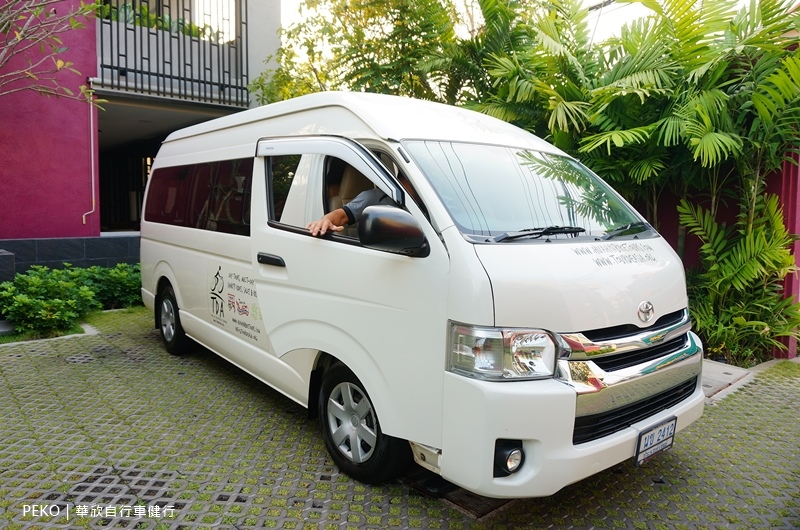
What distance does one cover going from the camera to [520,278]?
2.66 meters

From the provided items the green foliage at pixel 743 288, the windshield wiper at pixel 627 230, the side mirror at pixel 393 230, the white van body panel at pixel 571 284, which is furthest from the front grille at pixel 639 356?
the green foliage at pixel 743 288

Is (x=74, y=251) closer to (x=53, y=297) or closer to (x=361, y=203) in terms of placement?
(x=53, y=297)

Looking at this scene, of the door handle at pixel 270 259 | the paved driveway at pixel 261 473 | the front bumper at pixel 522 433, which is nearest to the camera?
the front bumper at pixel 522 433

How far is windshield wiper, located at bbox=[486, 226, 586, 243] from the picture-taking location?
290 cm

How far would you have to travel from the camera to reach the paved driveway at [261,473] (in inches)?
123

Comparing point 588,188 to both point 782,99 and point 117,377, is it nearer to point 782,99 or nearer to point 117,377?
point 782,99

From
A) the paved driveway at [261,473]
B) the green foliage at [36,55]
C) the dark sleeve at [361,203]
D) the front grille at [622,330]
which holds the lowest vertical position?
the paved driveway at [261,473]

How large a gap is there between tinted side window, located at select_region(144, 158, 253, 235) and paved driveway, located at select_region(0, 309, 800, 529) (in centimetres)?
147

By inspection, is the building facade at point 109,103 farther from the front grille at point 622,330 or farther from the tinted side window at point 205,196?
the front grille at point 622,330

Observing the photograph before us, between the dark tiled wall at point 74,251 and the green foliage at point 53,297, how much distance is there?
259 mm

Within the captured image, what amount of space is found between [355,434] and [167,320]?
3.54 meters

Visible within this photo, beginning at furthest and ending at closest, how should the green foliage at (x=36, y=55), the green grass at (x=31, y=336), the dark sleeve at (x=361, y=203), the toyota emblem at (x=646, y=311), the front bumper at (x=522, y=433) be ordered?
the green foliage at (x=36, y=55) < the green grass at (x=31, y=336) < the dark sleeve at (x=361, y=203) < the toyota emblem at (x=646, y=311) < the front bumper at (x=522, y=433)

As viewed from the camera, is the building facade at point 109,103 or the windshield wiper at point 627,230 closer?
the windshield wiper at point 627,230

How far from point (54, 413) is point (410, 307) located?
3.25 meters
